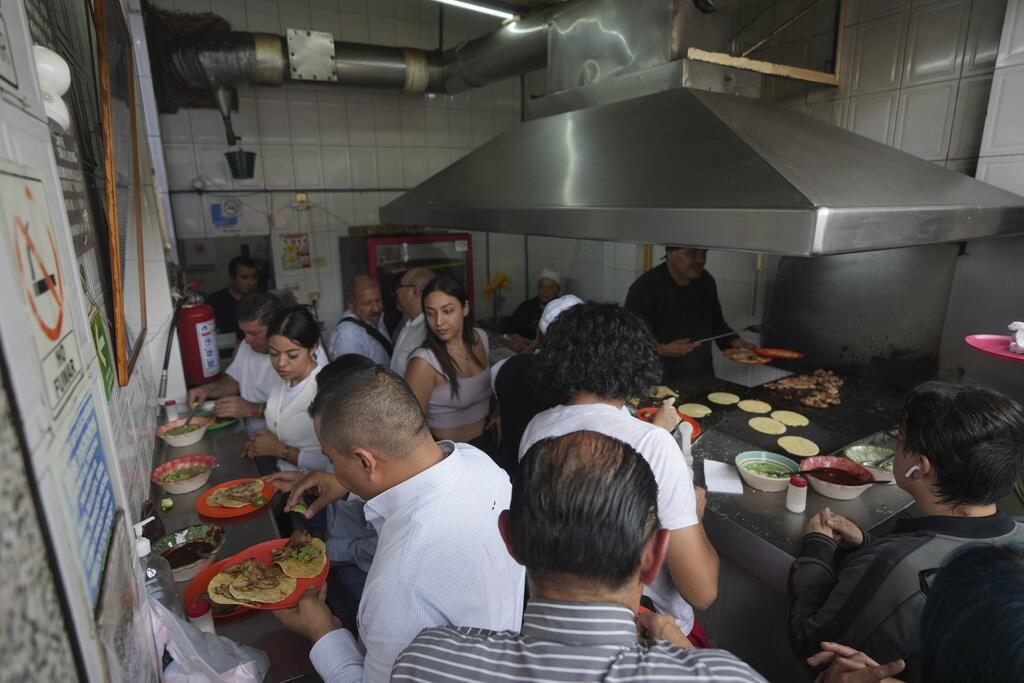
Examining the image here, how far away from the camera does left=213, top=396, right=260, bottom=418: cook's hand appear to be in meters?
2.88

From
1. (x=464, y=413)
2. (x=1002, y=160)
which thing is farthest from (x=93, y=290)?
(x=1002, y=160)

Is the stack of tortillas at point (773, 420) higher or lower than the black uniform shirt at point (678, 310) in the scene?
lower

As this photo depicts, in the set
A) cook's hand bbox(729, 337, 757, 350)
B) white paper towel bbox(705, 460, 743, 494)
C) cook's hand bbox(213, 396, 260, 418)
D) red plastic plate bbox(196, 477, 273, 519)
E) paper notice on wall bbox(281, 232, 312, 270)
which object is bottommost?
red plastic plate bbox(196, 477, 273, 519)

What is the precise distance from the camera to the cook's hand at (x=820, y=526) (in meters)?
1.67

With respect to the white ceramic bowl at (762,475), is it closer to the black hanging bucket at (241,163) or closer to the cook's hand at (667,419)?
the cook's hand at (667,419)

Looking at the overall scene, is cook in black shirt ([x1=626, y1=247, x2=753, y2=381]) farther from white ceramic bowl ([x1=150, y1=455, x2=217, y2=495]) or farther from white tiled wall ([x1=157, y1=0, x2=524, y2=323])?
white tiled wall ([x1=157, y1=0, x2=524, y2=323])

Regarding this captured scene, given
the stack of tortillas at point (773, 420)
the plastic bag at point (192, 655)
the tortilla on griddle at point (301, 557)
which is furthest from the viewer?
the stack of tortillas at point (773, 420)

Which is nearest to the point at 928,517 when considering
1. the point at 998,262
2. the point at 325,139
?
the point at 998,262

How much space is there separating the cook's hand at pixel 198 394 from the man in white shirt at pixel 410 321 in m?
1.08

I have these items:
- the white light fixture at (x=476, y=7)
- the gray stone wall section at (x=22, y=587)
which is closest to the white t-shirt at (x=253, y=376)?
the white light fixture at (x=476, y=7)

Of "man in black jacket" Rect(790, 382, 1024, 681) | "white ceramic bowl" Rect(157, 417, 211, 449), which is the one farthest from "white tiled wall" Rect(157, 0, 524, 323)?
"man in black jacket" Rect(790, 382, 1024, 681)

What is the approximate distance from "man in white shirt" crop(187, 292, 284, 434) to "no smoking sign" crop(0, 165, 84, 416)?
2.09 metres

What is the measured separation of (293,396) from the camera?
2506 millimetres

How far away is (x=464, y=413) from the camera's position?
2.69 m
